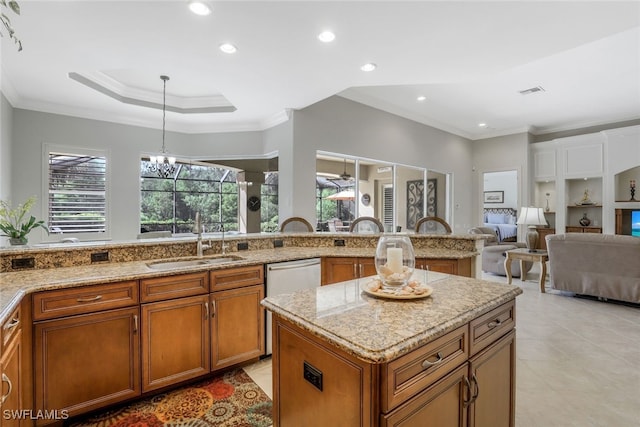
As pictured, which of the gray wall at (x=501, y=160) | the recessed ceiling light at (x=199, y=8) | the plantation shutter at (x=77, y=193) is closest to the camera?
the recessed ceiling light at (x=199, y=8)

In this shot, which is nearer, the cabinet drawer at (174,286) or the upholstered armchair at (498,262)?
the cabinet drawer at (174,286)

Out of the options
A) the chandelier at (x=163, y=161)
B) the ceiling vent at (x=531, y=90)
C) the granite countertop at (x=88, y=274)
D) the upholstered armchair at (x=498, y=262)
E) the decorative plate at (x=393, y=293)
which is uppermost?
the ceiling vent at (x=531, y=90)

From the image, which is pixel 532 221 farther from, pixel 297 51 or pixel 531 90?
pixel 297 51

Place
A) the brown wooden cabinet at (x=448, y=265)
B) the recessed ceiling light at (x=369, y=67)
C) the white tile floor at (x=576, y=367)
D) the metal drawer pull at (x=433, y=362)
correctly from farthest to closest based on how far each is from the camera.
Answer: the recessed ceiling light at (x=369, y=67)
the brown wooden cabinet at (x=448, y=265)
the white tile floor at (x=576, y=367)
the metal drawer pull at (x=433, y=362)

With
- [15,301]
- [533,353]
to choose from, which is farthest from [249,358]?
[533,353]

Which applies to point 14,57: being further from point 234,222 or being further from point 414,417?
point 414,417

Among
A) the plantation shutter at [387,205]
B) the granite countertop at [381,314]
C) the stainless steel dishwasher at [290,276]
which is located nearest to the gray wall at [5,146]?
the stainless steel dishwasher at [290,276]

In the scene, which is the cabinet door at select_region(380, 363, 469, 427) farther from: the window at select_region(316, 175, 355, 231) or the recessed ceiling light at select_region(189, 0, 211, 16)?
the window at select_region(316, 175, 355, 231)

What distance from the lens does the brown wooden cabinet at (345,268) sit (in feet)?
9.95

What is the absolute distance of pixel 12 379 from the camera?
1469 millimetres

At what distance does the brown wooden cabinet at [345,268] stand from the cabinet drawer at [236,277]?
2.43 feet

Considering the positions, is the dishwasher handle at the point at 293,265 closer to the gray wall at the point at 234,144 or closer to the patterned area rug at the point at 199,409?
the patterned area rug at the point at 199,409

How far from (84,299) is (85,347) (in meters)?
0.30

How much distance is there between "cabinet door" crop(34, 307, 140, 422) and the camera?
5.74 feet
